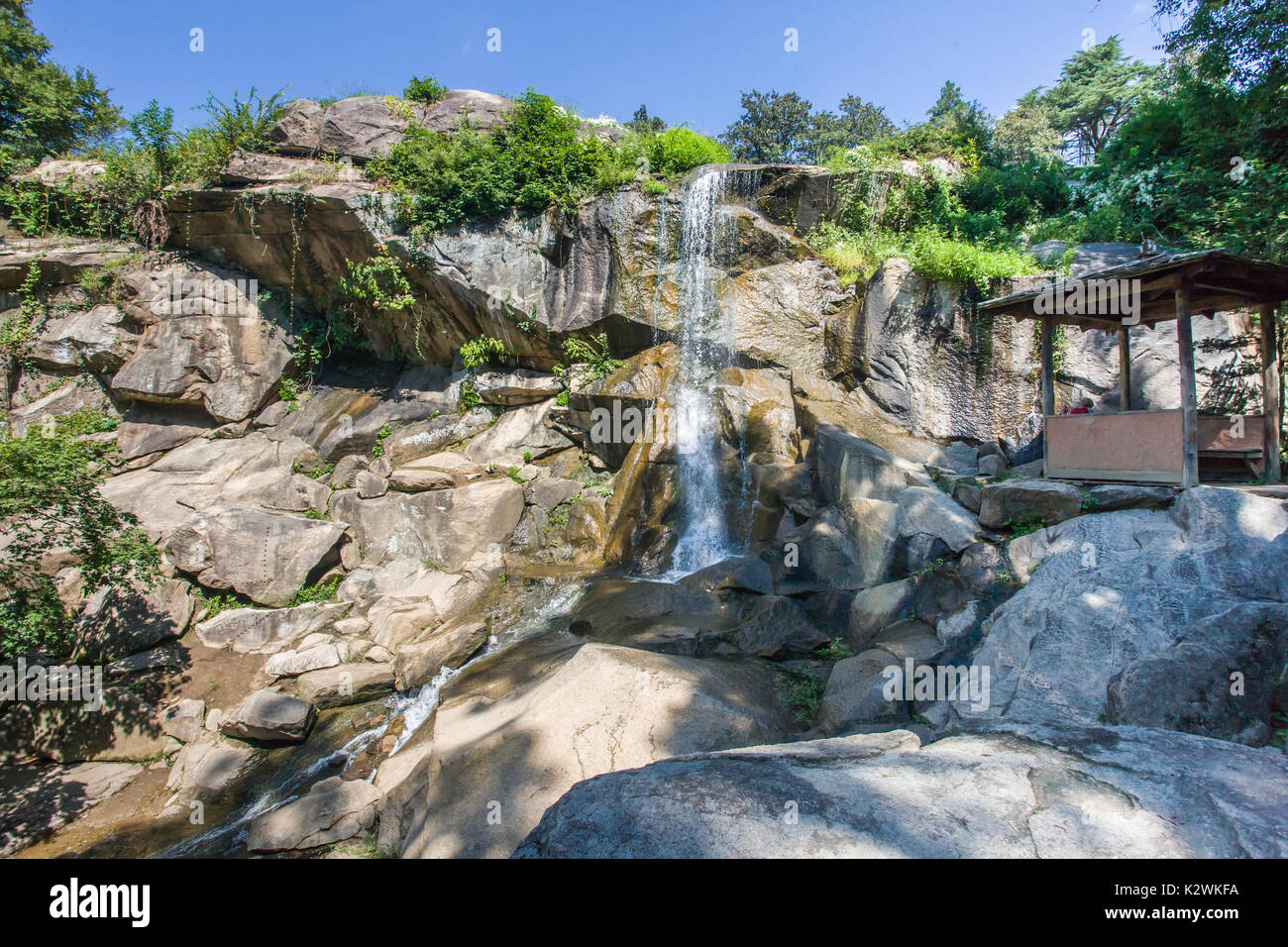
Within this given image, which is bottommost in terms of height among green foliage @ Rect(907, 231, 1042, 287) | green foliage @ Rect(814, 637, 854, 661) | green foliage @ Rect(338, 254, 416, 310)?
green foliage @ Rect(814, 637, 854, 661)

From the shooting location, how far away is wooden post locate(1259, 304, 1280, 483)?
6.92m

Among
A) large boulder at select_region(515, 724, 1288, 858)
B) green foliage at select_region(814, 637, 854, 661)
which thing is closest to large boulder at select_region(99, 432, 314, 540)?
green foliage at select_region(814, 637, 854, 661)

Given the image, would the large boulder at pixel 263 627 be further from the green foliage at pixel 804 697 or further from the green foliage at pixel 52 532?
the green foliage at pixel 804 697

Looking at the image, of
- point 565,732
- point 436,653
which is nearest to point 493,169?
point 436,653

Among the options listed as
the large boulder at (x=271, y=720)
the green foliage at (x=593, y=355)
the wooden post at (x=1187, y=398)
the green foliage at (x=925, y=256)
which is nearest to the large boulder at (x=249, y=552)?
the large boulder at (x=271, y=720)

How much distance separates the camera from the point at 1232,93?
1074cm

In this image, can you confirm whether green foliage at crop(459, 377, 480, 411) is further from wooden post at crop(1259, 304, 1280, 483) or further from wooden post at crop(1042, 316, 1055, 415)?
wooden post at crop(1259, 304, 1280, 483)

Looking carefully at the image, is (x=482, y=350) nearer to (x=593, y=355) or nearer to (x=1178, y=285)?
(x=593, y=355)

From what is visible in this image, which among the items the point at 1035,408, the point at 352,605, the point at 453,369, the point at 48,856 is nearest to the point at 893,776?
the point at 48,856

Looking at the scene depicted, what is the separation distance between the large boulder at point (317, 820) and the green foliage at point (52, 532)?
15.2 ft

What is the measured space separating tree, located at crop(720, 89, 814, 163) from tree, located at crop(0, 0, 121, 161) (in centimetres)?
2398

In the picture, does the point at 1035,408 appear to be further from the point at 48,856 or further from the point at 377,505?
the point at 48,856

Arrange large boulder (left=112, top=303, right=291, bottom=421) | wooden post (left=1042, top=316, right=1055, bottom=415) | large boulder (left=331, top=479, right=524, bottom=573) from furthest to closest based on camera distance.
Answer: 1. large boulder (left=112, top=303, right=291, bottom=421)
2. large boulder (left=331, top=479, right=524, bottom=573)
3. wooden post (left=1042, top=316, right=1055, bottom=415)

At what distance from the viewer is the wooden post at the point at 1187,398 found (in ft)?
20.5
